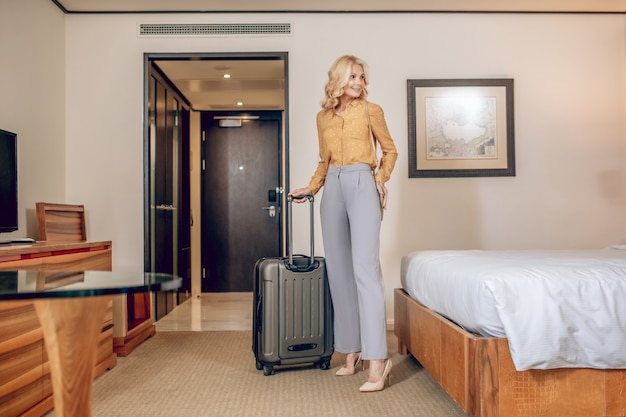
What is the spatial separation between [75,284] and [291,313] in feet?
5.84

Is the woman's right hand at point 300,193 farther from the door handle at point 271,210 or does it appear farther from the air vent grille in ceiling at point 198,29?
the door handle at point 271,210

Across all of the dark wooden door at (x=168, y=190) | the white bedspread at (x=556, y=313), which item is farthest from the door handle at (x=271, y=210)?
the white bedspread at (x=556, y=313)

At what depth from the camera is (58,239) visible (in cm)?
343

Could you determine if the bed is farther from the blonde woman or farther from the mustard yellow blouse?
the mustard yellow blouse

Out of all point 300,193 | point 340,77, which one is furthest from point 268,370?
point 340,77

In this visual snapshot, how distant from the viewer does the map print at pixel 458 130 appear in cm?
409

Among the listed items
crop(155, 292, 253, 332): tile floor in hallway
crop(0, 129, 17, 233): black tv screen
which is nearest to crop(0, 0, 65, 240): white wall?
crop(0, 129, 17, 233): black tv screen

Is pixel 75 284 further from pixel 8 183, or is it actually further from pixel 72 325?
pixel 8 183

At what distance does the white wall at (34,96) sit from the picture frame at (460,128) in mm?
2523

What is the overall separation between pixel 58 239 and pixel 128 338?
76cm

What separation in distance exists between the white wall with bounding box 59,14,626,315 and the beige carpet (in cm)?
121

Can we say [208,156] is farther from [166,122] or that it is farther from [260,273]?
[260,273]

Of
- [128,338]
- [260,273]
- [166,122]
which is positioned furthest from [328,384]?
[166,122]

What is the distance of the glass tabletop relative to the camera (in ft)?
3.18
